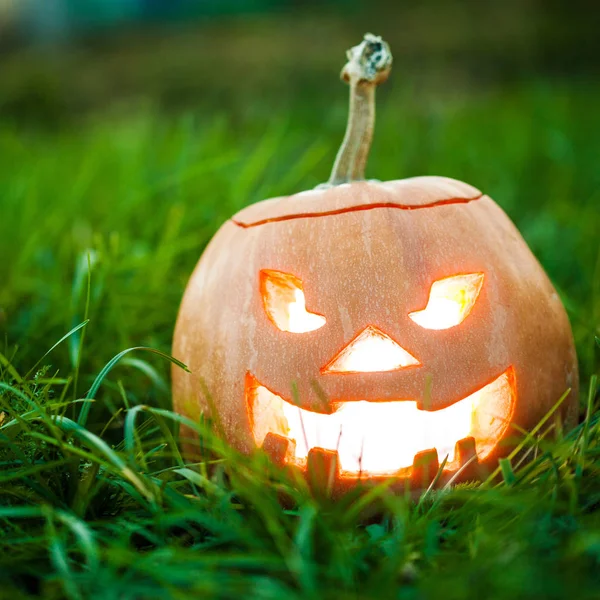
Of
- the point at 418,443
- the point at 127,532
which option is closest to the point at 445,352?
the point at 418,443

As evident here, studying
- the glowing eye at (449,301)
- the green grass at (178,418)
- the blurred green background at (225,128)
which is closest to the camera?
the green grass at (178,418)

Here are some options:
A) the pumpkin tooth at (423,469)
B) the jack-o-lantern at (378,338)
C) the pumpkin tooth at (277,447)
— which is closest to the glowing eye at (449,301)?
the jack-o-lantern at (378,338)

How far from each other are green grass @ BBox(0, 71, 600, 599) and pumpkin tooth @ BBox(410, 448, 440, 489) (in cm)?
6

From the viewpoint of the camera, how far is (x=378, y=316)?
57.7 inches

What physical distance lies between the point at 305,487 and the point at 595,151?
3.04m

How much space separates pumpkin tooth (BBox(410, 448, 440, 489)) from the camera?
1420 millimetres

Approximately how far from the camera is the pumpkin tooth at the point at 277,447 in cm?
150

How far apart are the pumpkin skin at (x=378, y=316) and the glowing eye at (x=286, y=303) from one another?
2cm

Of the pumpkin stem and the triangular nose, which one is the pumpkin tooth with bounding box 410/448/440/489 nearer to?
the triangular nose

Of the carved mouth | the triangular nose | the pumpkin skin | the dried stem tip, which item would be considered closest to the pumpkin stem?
the dried stem tip

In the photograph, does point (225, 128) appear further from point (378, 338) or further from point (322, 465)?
point (322, 465)

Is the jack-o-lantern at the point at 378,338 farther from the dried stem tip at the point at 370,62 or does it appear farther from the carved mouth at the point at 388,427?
the dried stem tip at the point at 370,62

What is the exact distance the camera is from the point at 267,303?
1597mm

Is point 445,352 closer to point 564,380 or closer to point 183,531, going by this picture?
point 564,380
